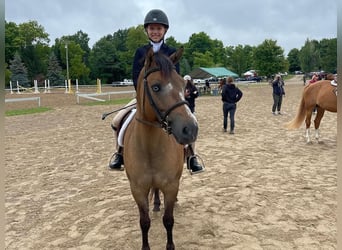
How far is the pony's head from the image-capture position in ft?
8.94

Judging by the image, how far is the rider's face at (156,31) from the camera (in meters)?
3.91

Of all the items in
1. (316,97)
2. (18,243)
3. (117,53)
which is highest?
(117,53)

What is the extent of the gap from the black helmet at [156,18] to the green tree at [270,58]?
6578 centimetres

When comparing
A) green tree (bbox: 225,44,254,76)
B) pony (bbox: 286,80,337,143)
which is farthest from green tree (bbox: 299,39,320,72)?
pony (bbox: 286,80,337,143)

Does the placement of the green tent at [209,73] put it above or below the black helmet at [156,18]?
above

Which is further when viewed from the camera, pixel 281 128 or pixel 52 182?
pixel 281 128

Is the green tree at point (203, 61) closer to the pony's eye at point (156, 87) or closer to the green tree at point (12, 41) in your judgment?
the green tree at point (12, 41)

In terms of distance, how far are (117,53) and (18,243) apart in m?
→ 85.1

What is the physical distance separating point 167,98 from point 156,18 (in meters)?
1.41

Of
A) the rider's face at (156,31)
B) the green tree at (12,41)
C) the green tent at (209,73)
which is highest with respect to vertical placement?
the green tree at (12,41)

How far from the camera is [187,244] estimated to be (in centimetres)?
406

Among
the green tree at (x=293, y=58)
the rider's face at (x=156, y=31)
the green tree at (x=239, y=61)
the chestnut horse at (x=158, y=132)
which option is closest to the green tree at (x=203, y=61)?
the green tree at (x=239, y=61)

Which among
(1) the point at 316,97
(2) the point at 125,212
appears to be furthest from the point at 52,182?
(1) the point at 316,97

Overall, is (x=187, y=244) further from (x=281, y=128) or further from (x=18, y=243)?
(x=281, y=128)
